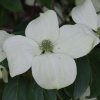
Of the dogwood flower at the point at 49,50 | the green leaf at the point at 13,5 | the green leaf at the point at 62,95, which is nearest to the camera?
the dogwood flower at the point at 49,50

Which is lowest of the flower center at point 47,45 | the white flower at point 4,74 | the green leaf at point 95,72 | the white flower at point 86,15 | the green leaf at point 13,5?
the white flower at point 4,74

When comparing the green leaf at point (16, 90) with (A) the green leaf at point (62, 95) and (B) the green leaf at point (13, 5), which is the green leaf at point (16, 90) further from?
(B) the green leaf at point (13, 5)

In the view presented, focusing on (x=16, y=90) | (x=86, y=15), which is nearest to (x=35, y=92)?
(x=16, y=90)

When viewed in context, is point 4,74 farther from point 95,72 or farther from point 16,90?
point 95,72

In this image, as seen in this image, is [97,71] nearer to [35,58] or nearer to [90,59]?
[90,59]

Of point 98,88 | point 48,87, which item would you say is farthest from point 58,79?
point 98,88

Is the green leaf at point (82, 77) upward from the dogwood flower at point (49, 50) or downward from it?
downward

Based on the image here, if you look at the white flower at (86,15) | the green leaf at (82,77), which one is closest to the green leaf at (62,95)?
the green leaf at (82,77)
